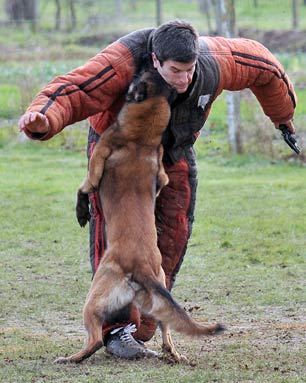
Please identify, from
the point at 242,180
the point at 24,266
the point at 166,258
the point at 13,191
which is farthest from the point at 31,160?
the point at 166,258

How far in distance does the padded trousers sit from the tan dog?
287 millimetres

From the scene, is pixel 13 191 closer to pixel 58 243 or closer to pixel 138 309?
pixel 58 243

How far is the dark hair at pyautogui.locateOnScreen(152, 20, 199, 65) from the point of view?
16.8ft

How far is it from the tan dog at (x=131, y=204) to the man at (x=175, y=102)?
0.43ft

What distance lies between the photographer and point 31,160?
14.9 m

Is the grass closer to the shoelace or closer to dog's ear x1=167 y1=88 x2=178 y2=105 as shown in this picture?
the shoelace

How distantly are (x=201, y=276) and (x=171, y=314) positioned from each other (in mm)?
3392

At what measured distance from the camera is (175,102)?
5516 mm

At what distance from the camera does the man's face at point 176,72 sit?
5168 mm

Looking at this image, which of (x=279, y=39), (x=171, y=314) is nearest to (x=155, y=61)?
(x=171, y=314)

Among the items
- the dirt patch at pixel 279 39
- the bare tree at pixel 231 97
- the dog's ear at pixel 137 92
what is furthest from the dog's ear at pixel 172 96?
the dirt patch at pixel 279 39

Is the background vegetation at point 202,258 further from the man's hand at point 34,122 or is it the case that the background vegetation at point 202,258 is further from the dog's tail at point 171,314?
the man's hand at point 34,122

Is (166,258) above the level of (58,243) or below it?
above

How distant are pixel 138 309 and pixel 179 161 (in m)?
0.92
